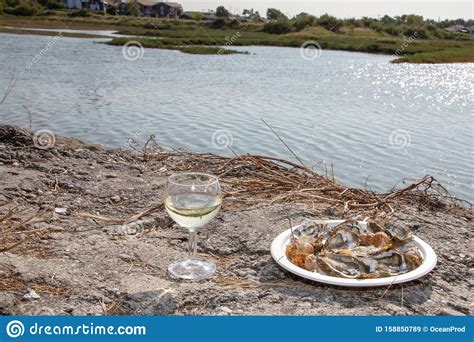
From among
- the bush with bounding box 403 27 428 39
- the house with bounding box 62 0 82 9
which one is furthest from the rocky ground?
the bush with bounding box 403 27 428 39

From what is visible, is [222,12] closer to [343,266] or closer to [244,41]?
[244,41]

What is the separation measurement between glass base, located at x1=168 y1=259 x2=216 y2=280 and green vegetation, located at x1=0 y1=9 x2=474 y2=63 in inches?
1401

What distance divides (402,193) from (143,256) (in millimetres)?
2526

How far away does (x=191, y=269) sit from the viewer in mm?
3156

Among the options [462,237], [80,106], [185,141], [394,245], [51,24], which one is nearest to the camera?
[394,245]

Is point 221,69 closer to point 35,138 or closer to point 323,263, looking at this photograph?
point 35,138

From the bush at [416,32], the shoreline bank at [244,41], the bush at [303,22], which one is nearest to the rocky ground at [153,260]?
the shoreline bank at [244,41]

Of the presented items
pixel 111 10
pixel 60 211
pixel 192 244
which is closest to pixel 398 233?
pixel 192 244

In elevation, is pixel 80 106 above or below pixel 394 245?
below

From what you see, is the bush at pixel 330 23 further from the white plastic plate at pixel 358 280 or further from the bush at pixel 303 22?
the white plastic plate at pixel 358 280

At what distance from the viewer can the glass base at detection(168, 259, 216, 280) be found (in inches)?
122

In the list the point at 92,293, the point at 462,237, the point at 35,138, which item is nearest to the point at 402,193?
the point at 462,237

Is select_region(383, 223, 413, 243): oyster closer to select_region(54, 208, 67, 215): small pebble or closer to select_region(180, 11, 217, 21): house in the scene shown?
select_region(54, 208, 67, 215): small pebble

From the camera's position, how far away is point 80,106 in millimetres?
14227
